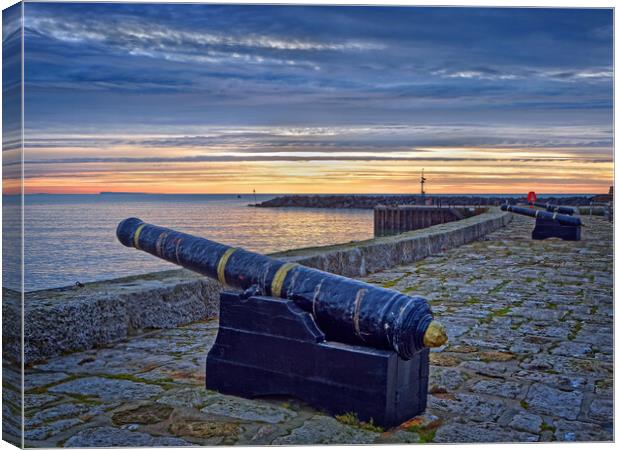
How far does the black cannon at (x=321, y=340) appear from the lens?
4.05m

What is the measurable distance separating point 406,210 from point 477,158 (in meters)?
51.6

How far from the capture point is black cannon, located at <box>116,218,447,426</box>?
159 inches

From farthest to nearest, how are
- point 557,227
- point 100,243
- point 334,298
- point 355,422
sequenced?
point 100,243 < point 557,227 < point 334,298 < point 355,422

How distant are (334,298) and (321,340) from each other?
257 millimetres

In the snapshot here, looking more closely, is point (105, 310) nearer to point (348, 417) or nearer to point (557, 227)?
point (348, 417)

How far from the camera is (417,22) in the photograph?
524cm

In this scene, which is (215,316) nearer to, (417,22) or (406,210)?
(417,22)

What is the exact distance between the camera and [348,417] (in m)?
4.17

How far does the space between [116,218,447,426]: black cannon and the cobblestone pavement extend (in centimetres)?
13

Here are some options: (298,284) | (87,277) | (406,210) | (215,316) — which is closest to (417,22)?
(298,284)

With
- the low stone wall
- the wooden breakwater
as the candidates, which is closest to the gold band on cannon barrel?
the low stone wall

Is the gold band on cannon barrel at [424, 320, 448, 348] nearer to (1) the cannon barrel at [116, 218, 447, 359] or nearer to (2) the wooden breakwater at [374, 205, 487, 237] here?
(1) the cannon barrel at [116, 218, 447, 359]

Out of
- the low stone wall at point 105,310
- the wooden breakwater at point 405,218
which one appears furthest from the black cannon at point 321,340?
the wooden breakwater at point 405,218

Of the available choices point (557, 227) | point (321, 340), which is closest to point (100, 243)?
point (557, 227)
